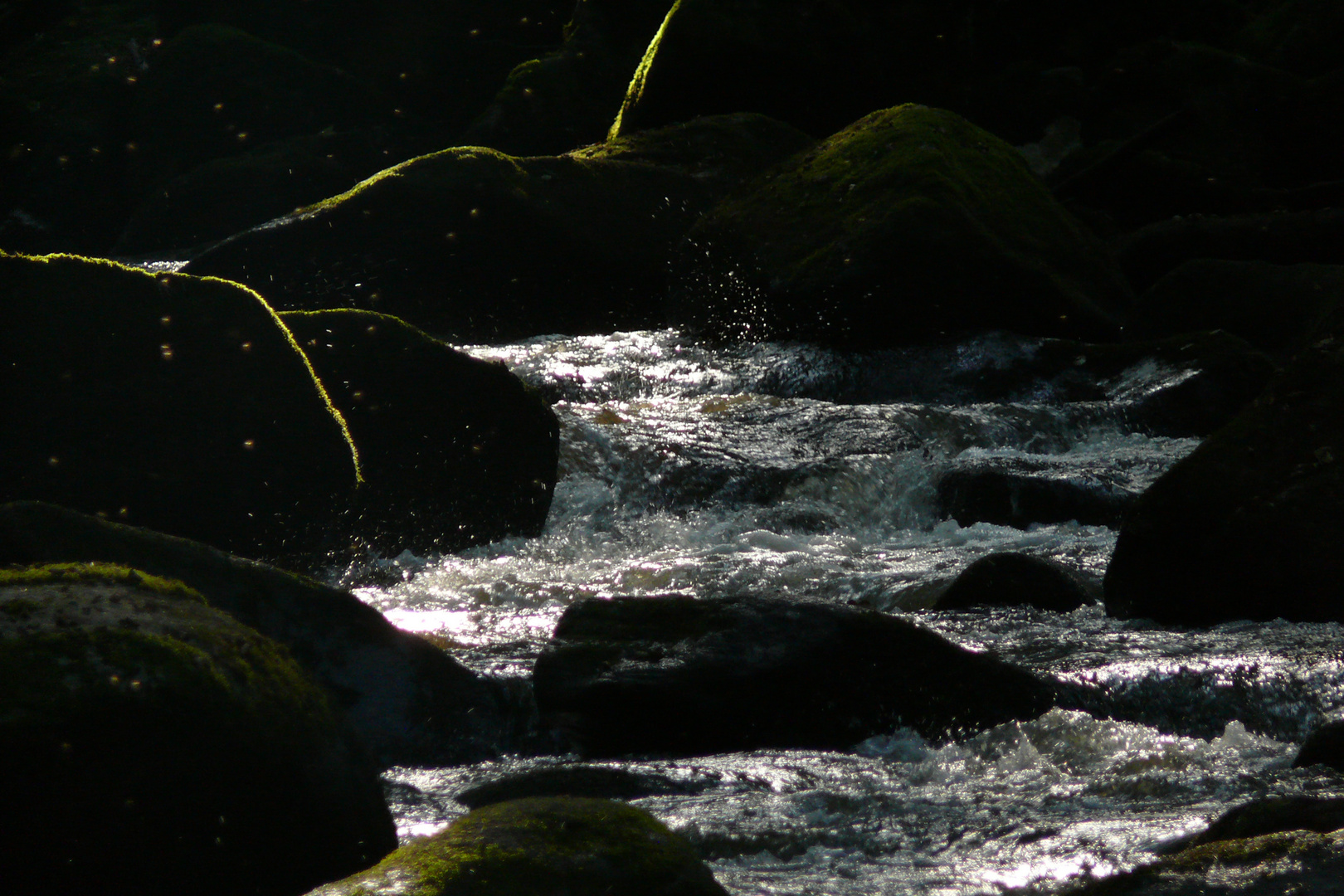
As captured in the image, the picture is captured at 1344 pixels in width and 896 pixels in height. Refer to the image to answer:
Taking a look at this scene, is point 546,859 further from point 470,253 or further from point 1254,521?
point 470,253

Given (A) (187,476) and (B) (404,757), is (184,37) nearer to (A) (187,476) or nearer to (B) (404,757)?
(A) (187,476)

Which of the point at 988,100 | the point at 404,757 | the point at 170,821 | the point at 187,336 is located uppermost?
the point at 988,100

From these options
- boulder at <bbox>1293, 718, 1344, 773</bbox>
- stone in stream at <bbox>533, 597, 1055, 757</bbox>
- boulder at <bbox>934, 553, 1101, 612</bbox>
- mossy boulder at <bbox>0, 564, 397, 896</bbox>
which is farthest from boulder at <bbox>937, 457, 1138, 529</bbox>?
mossy boulder at <bbox>0, 564, 397, 896</bbox>

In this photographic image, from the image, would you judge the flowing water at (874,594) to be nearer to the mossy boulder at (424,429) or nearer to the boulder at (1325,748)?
the boulder at (1325,748)

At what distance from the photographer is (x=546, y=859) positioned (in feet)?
7.38

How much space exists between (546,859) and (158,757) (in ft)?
2.29

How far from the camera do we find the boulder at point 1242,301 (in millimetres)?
10219

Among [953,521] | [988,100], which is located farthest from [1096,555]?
[988,100]

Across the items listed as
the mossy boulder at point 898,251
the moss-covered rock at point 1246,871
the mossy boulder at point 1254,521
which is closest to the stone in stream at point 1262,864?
the moss-covered rock at point 1246,871

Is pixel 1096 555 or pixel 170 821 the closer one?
pixel 170 821

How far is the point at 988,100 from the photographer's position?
64.8ft

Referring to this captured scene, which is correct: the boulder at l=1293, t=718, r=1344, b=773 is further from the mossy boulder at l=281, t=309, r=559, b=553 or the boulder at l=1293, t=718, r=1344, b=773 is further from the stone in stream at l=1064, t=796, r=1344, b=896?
the mossy boulder at l=281, t=309, r=559, b=553

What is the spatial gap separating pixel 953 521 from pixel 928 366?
9.61ft

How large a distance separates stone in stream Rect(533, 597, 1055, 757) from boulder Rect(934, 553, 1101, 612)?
1.31 metres
